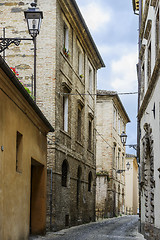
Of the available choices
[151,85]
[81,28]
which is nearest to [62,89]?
[81,28]

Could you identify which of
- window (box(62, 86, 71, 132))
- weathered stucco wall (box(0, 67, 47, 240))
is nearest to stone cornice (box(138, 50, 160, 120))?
weathered stucco wall (box(0, 67, 47, 240))

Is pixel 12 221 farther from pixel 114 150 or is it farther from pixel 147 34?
pixel 114 150

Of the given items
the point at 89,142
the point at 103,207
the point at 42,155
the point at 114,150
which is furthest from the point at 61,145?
the point at 114,150

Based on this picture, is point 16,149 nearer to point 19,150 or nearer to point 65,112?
point 19,150

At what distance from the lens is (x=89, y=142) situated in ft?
90.5

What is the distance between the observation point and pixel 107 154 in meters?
38.5

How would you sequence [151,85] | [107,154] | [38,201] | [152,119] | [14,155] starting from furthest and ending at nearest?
[107,154]
[38,201]
[152,119]
[151,85]
[14,155]

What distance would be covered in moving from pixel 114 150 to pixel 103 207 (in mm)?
6063

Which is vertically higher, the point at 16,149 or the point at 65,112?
the point at 65,112

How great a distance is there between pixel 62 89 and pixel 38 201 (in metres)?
6.19

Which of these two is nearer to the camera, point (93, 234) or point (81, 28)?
point (93, 234)

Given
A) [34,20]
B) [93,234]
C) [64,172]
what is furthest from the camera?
[64,172]

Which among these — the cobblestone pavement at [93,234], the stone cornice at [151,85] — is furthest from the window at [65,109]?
the cobblestone pavement at [93,234]

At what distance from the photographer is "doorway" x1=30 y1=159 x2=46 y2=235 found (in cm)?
1573
